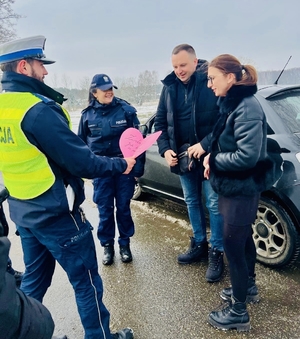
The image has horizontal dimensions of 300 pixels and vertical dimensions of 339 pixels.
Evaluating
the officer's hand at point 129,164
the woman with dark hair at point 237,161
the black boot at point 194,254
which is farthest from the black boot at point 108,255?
the officer's hand at point 129,164

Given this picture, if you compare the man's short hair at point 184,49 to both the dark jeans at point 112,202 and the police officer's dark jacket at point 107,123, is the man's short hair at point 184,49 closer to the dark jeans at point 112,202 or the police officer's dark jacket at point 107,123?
the police officer's dark jacket at point 107,123

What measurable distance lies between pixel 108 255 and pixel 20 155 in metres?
1.85

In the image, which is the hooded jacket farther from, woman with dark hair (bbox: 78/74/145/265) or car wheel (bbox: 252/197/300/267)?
woman with dark hair (bbox: 78/74/145/265)

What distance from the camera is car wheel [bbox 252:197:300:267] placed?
254cm

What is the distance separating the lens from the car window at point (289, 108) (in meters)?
2.71

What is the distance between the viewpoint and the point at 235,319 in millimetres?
2135

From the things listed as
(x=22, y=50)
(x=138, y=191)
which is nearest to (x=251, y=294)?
(x=22, y=50)

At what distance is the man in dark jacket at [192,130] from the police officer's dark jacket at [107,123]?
1.10 ft

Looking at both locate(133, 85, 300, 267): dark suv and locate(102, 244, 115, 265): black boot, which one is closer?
locate(133, 85, 300, 267): dark suv

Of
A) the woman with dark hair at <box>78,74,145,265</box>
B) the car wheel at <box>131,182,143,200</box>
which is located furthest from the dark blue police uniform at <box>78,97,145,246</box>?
the car wheel at <box>131,182,143,200</box>

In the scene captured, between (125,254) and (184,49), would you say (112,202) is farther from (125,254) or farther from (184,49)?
(184,49)

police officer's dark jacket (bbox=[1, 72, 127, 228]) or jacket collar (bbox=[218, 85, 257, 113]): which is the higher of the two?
jacket collar (bbox=[218, 85, 257, 113])

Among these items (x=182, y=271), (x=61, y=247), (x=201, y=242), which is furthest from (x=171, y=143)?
(x=61, y=247)

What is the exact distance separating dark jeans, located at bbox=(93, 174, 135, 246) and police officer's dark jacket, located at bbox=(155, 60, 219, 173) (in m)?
0.54
